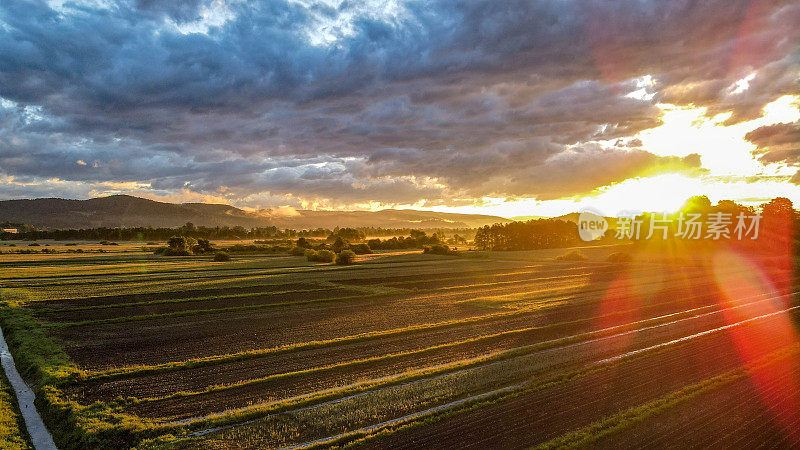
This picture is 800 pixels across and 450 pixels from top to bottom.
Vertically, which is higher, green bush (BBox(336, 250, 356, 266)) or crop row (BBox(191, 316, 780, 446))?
green bush (BBox(336, 250, 356, 266))

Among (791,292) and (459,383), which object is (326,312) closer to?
(459,383)

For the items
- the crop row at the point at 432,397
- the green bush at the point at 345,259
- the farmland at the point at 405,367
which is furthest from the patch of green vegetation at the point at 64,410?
the green bush at the point at 345,259

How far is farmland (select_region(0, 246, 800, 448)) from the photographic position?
11938mm

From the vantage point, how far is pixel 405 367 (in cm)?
1703

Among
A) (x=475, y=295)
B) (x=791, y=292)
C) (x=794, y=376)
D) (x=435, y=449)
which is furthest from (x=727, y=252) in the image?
(x=435, y=449)

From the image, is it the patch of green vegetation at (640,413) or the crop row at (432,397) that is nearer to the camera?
the patch of green vegetation at (640,413)

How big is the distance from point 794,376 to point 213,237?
7152 inches

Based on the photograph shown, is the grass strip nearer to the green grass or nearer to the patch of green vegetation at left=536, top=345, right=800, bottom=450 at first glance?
the green grass

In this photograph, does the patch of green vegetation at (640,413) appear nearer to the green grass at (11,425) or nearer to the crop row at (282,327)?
the crop row at (282,327)

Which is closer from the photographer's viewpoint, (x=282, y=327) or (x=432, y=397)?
(x=432, y=397)

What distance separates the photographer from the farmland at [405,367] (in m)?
11.9

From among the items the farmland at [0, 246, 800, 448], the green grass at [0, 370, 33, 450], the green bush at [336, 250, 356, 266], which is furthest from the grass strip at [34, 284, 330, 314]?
the green bush at [336, 250, 356, 266]

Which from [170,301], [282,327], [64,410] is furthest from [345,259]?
[64,410]

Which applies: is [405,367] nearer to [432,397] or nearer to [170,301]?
[432,397]
